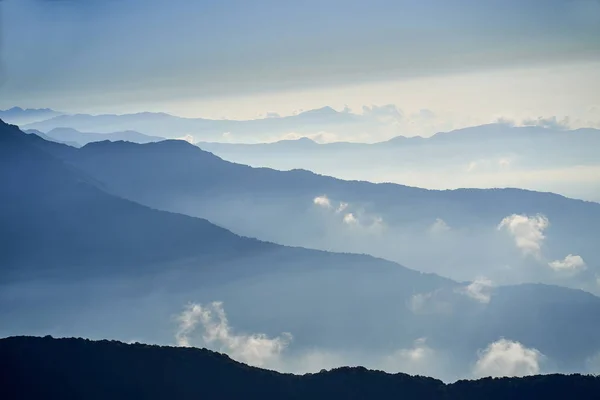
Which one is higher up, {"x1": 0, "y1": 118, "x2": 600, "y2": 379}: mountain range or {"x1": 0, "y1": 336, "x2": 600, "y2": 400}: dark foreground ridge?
{"x1": 0, "y1": 118, "x2": 600, "y2": 379}: mountain range

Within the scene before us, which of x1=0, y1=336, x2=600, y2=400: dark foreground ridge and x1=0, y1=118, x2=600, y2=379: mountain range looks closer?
x1=0, y1=336, x2=600, y2=400: dark foreground ridge

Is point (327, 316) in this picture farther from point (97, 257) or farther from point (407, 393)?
point (407, 393)

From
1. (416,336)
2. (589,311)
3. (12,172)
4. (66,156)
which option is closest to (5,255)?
(12,172)

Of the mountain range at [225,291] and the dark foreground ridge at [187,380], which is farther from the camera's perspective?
the mountain range at [225,291]

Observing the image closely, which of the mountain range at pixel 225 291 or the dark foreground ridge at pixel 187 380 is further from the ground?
the mountain range at pixel 225 291

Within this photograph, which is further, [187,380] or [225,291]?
[225,291]
